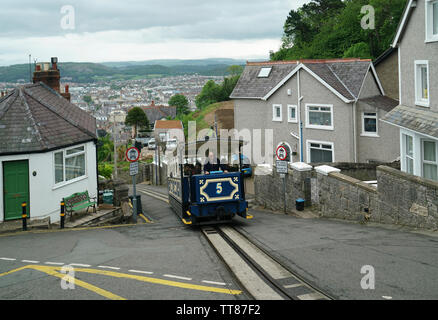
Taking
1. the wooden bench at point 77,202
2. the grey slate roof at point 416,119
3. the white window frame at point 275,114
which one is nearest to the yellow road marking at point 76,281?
the wooden bench at point 77,202

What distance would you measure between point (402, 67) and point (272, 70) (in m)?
19.5

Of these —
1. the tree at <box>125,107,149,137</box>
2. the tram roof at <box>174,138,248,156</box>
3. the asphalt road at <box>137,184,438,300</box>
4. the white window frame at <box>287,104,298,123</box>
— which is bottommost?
the asphalt road at <box>137,184,438,300</box>

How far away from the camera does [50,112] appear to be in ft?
57.9

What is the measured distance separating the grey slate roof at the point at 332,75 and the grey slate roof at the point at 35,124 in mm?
15268

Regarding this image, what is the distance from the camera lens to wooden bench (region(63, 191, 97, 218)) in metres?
15.9

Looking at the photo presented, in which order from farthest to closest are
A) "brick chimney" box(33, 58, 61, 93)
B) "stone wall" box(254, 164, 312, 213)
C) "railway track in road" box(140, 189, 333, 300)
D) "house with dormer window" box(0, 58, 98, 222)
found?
"brick chimney" box(33, 58, 61, 93), "stone wall" box(254, 164, 312, 213), "house with dormer window" box(0, 58, 98, 222), "railway track in road" box(140, 189, 333, 300)

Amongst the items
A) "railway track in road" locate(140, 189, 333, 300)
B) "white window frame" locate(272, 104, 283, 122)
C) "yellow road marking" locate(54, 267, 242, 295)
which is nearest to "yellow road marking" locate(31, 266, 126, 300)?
"yellow road marking" locate(54, 267, 242, 295)

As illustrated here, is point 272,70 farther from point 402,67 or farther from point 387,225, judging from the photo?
point 387,225

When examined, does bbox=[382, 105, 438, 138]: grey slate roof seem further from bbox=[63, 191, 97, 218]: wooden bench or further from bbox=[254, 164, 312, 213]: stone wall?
bbox=[63, 191, 97, 218]: wooden bench

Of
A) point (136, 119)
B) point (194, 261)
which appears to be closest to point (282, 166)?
point (194, 261)

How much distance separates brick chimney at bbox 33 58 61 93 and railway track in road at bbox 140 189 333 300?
1440 centimetres

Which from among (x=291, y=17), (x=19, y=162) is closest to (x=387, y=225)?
(x=19, y=162)

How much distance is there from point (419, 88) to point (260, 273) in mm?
10545

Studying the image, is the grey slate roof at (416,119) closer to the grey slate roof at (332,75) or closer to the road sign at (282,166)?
the road sign at (282,166)
